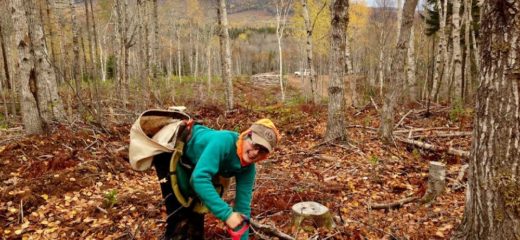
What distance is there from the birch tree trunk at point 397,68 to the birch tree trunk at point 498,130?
4579mm

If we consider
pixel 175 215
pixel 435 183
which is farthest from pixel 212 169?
pixel 435 183

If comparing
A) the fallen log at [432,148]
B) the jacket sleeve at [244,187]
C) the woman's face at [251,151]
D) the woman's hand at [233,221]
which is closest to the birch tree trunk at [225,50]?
the fallen log at [432,148]

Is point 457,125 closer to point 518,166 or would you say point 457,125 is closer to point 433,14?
point 518,166

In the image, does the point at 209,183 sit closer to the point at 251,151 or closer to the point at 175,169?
the point at 251,151

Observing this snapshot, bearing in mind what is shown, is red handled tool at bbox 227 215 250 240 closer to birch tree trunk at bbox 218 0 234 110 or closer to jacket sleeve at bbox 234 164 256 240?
jacket sleeve at bbox 234 164 256 240

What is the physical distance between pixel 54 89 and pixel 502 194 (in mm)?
10564

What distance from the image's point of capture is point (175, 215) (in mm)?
3287

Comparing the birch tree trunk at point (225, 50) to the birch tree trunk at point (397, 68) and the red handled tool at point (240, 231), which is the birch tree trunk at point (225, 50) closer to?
the birch tree trunk at point (397, 68)

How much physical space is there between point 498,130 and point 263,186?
3355 mm

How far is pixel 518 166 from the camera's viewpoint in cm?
269

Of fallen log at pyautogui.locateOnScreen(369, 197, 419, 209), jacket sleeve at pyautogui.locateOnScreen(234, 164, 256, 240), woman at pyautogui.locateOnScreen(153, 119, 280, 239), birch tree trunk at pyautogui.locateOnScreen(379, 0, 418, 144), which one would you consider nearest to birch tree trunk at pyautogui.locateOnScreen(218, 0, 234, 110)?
birch tree trunk at pyautogui.locateOnScreen(379, 0, 418, 144)

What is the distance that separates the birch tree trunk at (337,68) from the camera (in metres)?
7.02

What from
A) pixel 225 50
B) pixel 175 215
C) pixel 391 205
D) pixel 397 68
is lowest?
pixel 391 205

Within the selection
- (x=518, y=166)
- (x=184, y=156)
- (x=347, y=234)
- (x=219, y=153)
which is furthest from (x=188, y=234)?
(x=518, y=166)
